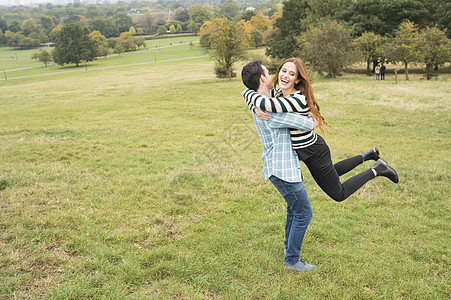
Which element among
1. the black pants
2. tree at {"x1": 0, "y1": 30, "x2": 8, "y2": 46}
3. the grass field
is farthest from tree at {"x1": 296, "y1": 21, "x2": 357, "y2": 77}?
tree at {"x1": 0, "y1": 30, "x2": 8, "y2": 46}

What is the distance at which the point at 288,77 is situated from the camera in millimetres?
3756

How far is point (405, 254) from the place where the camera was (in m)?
4.70

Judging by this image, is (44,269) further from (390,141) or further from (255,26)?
(255,26)

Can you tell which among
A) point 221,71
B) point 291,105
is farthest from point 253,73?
point 221,71

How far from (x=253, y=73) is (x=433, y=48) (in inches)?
1774

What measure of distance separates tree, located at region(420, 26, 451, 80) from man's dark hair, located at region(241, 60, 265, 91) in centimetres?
4239

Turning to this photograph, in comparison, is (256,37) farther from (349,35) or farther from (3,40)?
(3,40)

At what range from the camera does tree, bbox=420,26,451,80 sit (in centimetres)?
3884

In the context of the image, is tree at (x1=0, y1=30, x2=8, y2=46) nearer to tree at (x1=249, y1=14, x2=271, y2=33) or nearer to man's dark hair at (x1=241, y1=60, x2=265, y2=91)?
tree at (x1=249, y1=14, x2=271, y2=33)

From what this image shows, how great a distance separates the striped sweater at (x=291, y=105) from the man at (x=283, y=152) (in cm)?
7

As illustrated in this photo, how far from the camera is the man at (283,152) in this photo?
3.69 m

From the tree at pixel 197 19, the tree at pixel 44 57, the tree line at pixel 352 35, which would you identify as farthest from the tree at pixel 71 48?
the tree at pixel 197 19

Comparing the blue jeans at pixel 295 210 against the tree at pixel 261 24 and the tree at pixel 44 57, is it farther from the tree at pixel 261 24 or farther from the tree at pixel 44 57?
the tree at pixel 261 24

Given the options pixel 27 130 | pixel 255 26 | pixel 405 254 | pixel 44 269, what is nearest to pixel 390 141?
pixel 405 254
